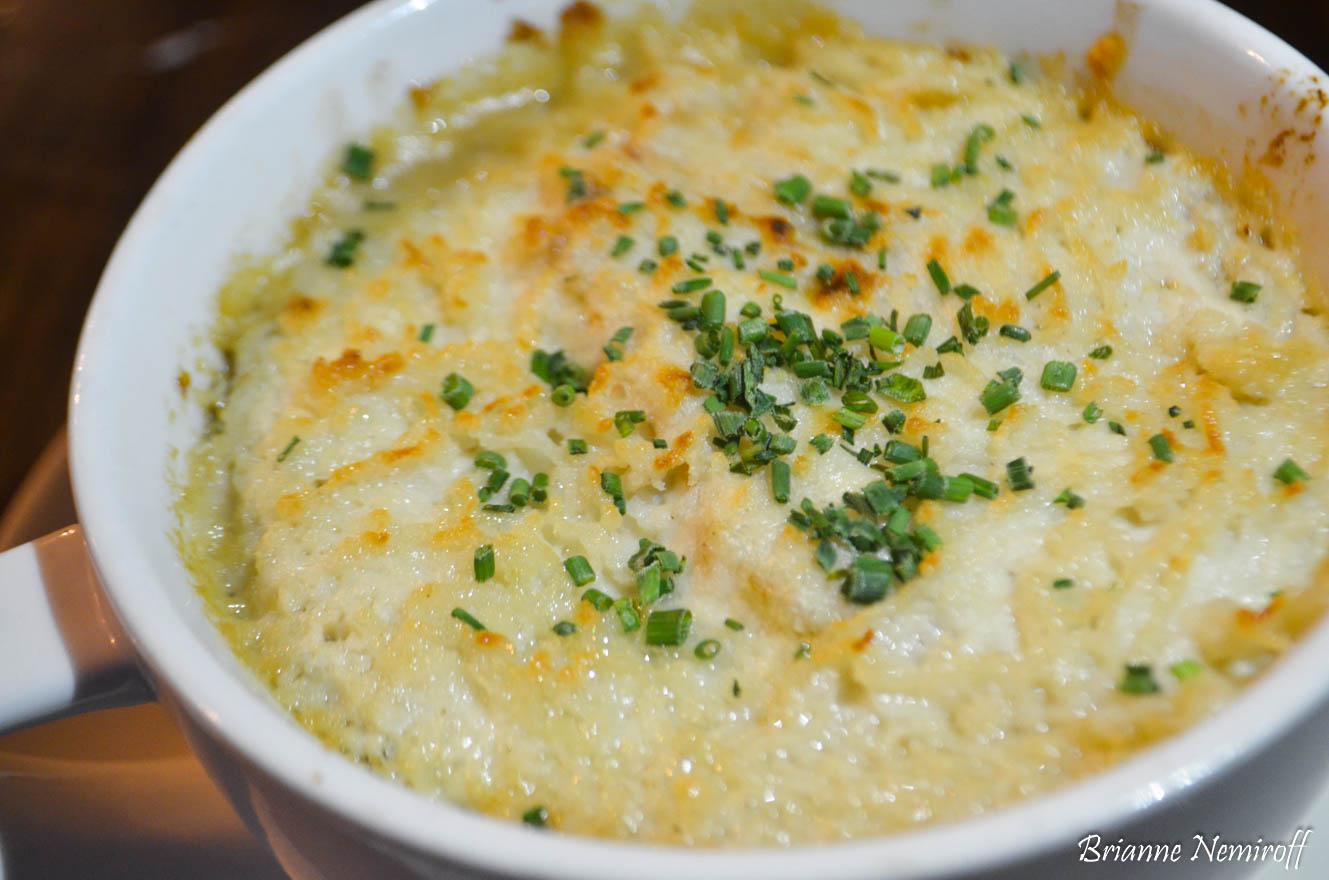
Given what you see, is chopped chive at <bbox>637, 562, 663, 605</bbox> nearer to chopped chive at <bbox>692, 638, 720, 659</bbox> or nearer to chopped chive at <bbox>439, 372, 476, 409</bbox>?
chopped chive at <bbox>692, 638, 720, 659</bbox>

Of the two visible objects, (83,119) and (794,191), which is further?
(83,119)

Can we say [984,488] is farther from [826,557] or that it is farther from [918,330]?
[918,330]

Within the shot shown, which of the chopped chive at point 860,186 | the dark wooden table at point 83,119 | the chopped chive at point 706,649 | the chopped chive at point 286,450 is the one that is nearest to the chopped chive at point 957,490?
the chopped chive at point 706,649

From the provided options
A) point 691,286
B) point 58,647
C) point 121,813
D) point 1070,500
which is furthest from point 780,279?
point 121,813

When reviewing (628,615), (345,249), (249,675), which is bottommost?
(249,675)

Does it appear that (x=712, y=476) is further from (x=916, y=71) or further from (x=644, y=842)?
(x=916, y=71)

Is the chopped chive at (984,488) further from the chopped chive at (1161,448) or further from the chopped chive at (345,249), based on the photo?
the chopped chive at (345,249)

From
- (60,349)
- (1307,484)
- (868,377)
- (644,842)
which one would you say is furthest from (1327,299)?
(60,349)
